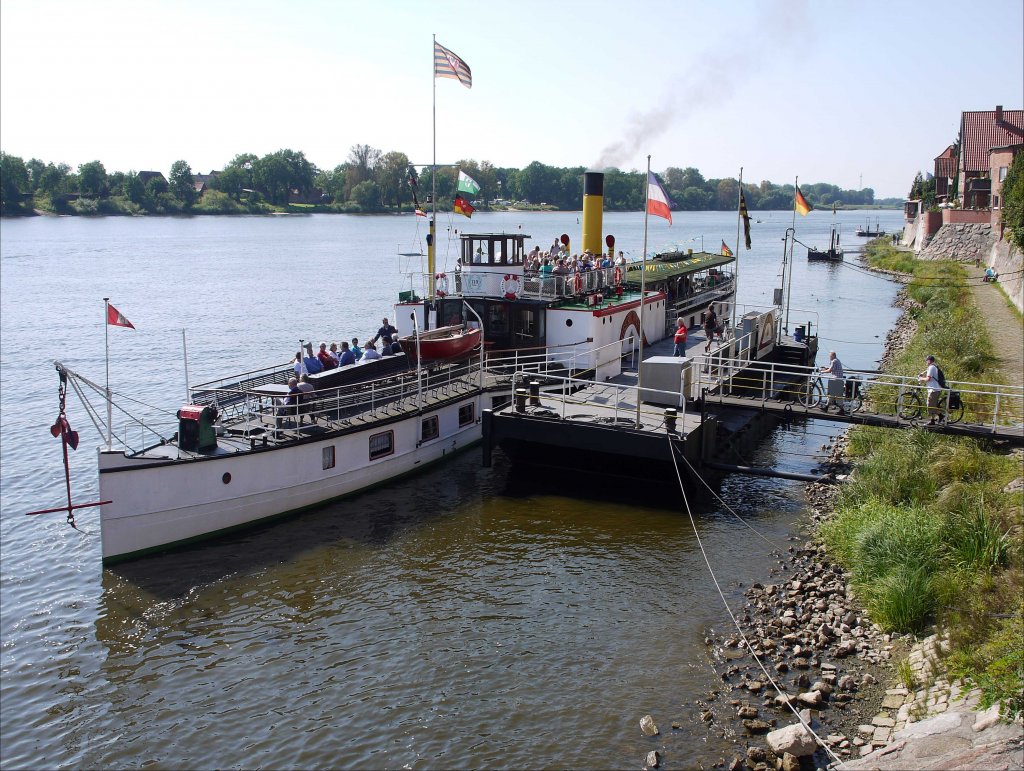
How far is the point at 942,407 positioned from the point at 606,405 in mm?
8091

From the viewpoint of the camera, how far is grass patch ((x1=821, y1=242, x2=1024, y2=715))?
39.0 ft

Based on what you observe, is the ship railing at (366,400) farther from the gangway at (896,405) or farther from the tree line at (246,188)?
the tree line at (246,188)

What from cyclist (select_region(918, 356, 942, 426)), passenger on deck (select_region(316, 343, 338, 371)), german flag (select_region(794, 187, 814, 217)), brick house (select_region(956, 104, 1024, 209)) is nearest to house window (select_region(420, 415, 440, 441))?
passenger on deck (select_region(316, 343, 338, 371))

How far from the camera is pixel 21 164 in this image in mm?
160750

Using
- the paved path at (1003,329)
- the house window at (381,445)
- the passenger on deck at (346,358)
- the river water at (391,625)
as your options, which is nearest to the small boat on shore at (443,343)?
the passenger on deck at (346,358)

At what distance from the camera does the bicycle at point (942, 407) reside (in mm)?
19641

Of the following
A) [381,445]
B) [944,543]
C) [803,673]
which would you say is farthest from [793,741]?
[381,445]

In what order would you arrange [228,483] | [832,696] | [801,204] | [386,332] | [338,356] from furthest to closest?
[801,204], [386,332], [338,356], [228,483], [832,696]

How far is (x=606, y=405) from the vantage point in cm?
2262

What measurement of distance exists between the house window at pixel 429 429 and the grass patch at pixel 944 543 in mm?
10649

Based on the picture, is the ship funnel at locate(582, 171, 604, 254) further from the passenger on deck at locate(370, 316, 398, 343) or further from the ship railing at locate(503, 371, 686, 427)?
the ship railing at locate(503, 371, 686, 427)

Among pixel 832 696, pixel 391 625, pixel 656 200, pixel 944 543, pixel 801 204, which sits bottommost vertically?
pixel 391 625

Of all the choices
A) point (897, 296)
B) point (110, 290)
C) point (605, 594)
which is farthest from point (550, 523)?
point (110, 290)

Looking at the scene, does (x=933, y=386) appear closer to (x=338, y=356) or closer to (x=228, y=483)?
(x=338, y=356)
